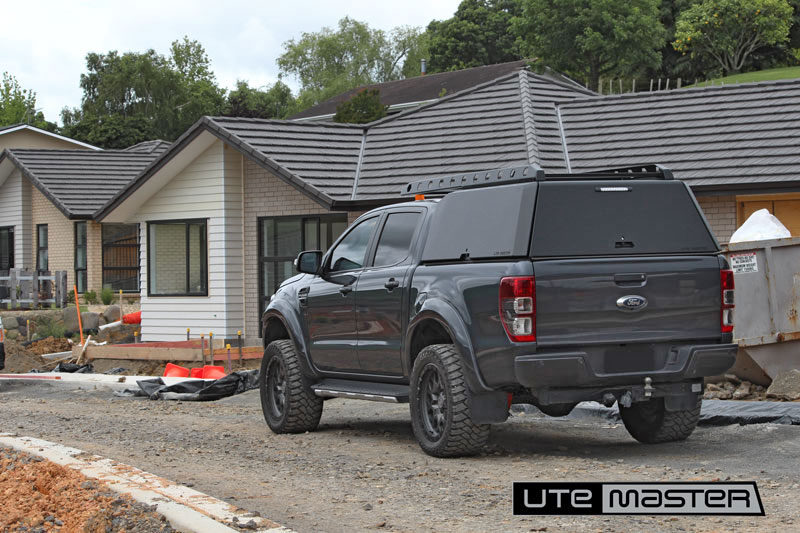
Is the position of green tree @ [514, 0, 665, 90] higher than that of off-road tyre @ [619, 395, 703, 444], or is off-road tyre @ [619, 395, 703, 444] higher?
green tree @ [514, 0, 665, 90]

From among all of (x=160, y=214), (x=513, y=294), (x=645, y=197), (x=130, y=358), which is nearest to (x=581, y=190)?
(x=645, y=197)

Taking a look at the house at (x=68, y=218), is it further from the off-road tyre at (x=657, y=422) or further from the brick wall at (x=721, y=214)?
the off-road tyre at (x=657, y=422)

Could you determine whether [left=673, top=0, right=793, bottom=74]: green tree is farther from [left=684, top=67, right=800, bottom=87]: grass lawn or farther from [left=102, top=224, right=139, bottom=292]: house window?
[left=102, top=224, right=139, bottom=292]: house window

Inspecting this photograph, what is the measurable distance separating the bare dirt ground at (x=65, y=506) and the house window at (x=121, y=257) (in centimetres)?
2486

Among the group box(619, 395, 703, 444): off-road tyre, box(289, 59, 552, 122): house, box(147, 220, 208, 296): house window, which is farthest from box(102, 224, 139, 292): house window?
box(619, 395, 703, 444): off-road tyre

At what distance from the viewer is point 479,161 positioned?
20.4 meters

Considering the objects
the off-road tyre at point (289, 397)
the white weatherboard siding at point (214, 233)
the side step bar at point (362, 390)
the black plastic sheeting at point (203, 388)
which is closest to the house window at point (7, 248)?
the white weatherboard siding at point (214, 233)

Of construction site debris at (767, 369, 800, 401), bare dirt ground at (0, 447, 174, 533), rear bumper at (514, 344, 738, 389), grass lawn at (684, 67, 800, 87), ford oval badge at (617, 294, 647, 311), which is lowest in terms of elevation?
bare dirt ground at (0, 447, 174, 533)

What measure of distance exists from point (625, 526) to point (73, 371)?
52.0 ft

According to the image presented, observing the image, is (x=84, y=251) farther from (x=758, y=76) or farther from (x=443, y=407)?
(x=758, y=76)

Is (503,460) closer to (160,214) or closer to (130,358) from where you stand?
(130,358)

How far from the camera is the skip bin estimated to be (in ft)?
40.0

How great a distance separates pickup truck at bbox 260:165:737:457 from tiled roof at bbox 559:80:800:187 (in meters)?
9.28

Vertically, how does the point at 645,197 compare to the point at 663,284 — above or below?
above
